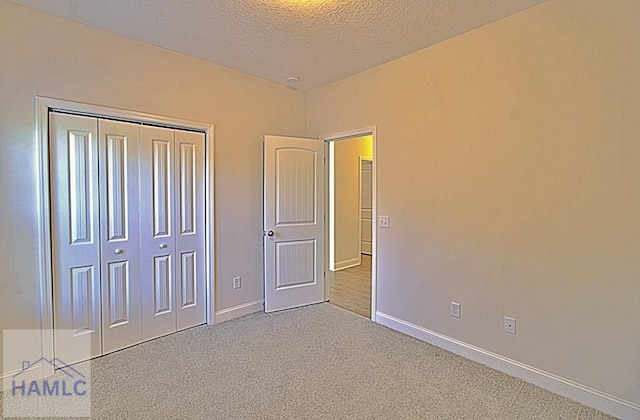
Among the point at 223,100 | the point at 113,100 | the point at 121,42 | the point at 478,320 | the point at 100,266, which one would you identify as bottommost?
the point at 478,320

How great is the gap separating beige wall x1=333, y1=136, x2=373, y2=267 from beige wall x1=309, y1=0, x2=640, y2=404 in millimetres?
2585

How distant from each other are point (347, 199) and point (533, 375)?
4111 mm

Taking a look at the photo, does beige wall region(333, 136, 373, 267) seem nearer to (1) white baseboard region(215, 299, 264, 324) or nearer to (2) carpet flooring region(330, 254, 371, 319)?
(2) carpet flooring region(330, 254, 371, 319)

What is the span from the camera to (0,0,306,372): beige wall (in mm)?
2309

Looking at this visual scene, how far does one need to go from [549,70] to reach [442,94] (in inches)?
31.9

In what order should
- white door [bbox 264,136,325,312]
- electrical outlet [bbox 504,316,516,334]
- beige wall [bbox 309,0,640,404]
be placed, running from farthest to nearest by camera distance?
white door [bbox 264,136,325,312] < electrical outlet [bbox 504,316,516,334] < beige wall [bbox 309,0,640,404]

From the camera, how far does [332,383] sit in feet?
7.86

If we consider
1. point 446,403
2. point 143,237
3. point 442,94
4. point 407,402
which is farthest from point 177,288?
point 442,94

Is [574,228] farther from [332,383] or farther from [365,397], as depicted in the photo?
[332,383]

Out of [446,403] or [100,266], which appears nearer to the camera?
[446,403]

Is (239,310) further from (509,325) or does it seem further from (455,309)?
(509,325)

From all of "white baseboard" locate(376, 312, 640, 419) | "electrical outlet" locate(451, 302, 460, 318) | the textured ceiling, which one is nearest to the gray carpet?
"white baseboard" locate(376, 312, 640, 419)

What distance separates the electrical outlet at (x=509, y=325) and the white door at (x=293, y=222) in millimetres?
2206

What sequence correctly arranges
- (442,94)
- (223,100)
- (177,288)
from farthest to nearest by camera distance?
(223,100) → (177,288) → (442,94)
